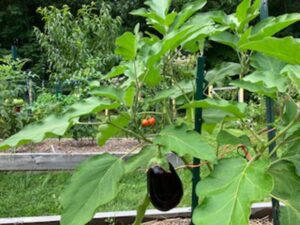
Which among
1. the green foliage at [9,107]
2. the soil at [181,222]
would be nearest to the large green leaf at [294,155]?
the soil at [181,222]

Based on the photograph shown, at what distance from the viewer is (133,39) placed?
99 cm

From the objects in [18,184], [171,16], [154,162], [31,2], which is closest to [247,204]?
[154,162]

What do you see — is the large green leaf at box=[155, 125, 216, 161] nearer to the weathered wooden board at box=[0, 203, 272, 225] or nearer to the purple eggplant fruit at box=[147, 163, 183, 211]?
the purple eggplant fruit at box=[147, 163, 183, 211]

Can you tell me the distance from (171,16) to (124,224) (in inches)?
62.4

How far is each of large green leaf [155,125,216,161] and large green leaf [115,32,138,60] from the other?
0.17m

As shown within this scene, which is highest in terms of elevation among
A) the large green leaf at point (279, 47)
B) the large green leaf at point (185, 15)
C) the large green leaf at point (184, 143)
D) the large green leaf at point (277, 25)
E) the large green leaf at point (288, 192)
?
the large green leaf at point (185, 15)

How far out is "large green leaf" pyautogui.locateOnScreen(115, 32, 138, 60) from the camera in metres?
0.98

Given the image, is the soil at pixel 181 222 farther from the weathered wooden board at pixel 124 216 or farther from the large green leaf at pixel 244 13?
the large green leaf at pixel 244 13

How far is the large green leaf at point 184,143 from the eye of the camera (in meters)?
0.96

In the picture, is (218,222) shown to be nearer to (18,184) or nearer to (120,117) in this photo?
(120,117)

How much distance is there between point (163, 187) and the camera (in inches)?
42.6

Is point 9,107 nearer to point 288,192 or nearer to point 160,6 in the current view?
point 160,6

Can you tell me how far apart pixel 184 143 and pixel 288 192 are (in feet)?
0.84

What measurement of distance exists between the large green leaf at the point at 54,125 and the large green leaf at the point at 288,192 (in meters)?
0.38
